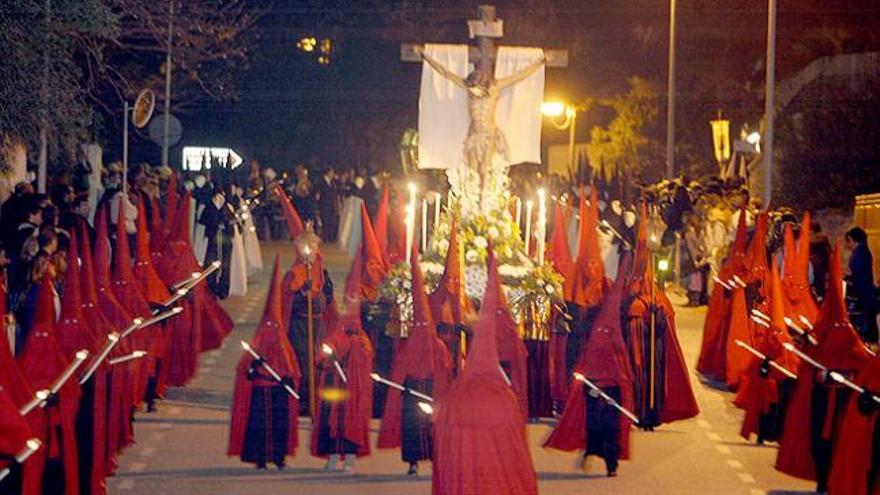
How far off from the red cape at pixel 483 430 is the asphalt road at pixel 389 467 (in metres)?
2.33

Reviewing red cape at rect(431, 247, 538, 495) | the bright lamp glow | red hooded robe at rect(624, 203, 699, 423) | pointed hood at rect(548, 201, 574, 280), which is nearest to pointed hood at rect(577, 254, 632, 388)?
red hooded robe at rect(624, 203, 699, 423)

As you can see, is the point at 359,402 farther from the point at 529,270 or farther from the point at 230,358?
the point at 230,358

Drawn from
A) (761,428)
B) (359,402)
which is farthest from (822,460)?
(359,402)

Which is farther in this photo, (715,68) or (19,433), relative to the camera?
(715,68)

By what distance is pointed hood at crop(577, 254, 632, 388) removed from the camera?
1324 cm

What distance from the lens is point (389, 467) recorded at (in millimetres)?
13539

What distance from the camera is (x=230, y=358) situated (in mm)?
20406

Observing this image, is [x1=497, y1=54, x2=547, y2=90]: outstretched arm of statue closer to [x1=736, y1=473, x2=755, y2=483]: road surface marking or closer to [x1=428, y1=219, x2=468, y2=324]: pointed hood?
[x1=428, y1=219, x2=468, y2=324]: pointed hood

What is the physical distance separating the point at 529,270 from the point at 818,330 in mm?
4288

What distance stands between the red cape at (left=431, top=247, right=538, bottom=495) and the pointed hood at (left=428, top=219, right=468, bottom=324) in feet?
12.0

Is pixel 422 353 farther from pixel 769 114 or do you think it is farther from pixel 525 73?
pixel 769 114

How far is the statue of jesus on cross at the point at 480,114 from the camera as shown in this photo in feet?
56.1

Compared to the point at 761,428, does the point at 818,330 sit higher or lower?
higher

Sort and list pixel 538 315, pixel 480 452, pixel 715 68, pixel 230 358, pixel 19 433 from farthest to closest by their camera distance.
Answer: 1. pixel 715 68
2. pixel 230 358
3. pixel 538 315
4. pixel 480 452
5. pixel 19 433
